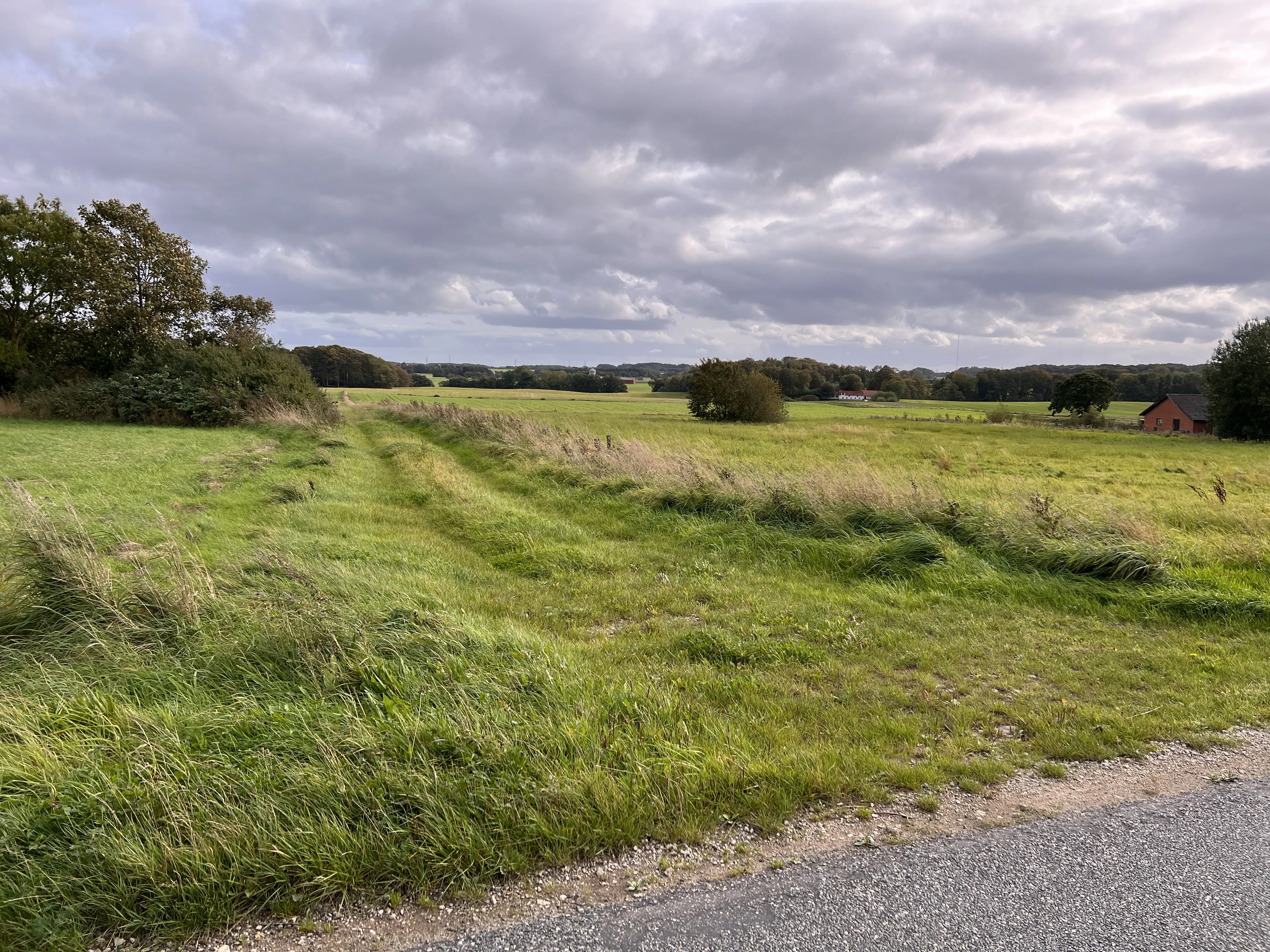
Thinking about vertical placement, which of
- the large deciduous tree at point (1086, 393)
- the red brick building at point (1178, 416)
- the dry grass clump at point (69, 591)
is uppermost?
the large deciduous tree at point (1086, 393)

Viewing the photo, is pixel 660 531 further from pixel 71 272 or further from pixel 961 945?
pixel 71 272

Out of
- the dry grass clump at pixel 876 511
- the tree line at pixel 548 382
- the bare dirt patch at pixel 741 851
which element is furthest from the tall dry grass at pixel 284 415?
the tree line at pixel 548 382

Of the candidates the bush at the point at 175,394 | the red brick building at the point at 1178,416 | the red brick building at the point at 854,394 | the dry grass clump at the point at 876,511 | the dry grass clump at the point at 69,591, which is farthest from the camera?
the red brick building at the point at 854,394

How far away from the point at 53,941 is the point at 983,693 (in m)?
6.09

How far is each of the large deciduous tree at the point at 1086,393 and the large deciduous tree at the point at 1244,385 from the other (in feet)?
74.6

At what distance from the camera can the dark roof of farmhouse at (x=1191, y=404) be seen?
65.8 meters

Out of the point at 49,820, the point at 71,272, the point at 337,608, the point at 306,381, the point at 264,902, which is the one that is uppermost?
the point at 71,272

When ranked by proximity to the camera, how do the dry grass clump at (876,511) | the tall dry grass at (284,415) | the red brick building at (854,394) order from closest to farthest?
the dry grass clump at (876,511) → the tall dry grass at (284,415) → the red brick building at (854,394)

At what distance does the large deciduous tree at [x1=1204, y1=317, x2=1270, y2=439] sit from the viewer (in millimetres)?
49312

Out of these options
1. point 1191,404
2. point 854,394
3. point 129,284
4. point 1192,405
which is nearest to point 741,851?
point 129,284

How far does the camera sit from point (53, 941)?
267 cm

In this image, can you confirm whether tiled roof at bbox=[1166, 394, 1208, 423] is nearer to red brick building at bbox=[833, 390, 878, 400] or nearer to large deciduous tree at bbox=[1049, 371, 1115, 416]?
large deciduous tree at bbox=[1049, 371, 1115, 416]

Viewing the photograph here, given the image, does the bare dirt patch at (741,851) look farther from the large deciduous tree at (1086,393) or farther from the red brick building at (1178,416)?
the large deciduous tree at (1086,393)

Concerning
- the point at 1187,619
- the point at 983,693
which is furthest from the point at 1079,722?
the point at 1187,619
